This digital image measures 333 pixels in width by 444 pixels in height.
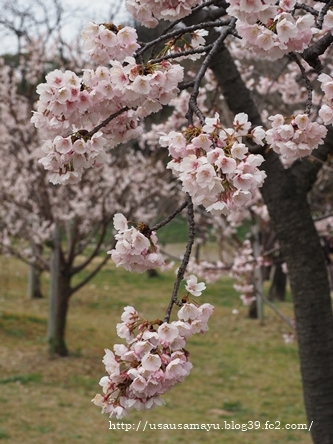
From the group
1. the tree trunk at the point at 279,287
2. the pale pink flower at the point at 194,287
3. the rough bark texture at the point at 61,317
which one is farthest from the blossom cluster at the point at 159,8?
the tree trunk at the point at 279,287

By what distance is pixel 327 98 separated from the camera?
5.04 ft

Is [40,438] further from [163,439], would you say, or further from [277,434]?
[277,434]

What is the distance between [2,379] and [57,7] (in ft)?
23.0

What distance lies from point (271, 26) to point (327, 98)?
0.22 meters

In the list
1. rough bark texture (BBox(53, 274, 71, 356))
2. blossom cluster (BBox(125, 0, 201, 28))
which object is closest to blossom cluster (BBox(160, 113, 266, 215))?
blossom cluster (BBox(125, 0, 201, 28))

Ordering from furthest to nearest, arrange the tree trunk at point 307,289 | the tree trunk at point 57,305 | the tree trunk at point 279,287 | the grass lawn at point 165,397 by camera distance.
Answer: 1. the tree trunk at point 279,287
2. the tree trunk at point 57,305
3. the grass lawn at point 165,397
4. the tree trunk at point 307,289

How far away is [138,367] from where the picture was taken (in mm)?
1399

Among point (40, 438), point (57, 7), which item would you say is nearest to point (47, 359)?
point (40, 438)

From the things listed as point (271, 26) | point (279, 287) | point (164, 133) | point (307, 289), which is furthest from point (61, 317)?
point (271, 26)

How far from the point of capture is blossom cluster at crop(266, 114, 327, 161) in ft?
5.04

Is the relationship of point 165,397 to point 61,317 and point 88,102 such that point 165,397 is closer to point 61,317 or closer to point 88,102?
point 61,317

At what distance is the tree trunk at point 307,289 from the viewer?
3.30 metres

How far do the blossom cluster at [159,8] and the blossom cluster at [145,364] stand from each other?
0.77 meters

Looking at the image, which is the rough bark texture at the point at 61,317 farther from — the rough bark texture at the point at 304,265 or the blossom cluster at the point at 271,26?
the blossom cluster at the point at 271,26
